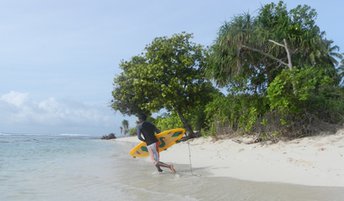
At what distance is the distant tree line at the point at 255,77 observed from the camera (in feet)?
37.1

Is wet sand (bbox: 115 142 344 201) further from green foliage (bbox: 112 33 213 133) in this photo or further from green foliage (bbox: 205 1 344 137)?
green foliage (bbox: 112 33 213 133)

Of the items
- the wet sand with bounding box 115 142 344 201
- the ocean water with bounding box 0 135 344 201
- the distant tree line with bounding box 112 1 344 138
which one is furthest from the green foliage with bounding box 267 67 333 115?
the wet sand with bounding box 115 142 344 201

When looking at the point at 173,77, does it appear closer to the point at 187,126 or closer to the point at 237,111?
the point at 187,126

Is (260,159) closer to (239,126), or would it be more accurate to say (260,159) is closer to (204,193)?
(204,193)

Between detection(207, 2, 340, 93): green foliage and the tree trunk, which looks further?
the tree trunk

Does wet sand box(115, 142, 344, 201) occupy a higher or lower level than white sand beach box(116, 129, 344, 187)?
lower

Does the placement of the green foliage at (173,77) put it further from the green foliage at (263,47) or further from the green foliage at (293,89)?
the green foliage at (293,89)

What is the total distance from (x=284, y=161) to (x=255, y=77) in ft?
24.2

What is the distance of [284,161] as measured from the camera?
28.6 feet

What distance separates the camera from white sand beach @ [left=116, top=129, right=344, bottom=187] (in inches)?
279

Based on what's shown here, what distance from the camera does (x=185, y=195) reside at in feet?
20.6

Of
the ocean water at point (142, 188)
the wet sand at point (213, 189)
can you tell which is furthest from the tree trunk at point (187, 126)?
the wet sand at point (213, 189)

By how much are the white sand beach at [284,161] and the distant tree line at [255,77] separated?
1.02m

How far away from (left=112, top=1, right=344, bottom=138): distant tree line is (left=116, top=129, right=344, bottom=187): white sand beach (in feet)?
3.34
